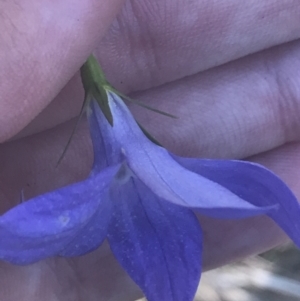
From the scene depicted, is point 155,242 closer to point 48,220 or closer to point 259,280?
point 48,220

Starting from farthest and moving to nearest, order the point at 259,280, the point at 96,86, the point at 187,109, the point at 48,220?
the point at 259,280, the point at 187,109, the point at 96,86, the point at 48,220

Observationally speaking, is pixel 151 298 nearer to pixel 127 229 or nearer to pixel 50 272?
pixel 127 229

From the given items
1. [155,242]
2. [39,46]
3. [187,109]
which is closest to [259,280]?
[187,109]

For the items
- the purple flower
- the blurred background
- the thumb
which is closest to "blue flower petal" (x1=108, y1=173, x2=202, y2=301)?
the purple flower

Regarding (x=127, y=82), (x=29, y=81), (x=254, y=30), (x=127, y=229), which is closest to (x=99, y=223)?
(x=127, y=229)

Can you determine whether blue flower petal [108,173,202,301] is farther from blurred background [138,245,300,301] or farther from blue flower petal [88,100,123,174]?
blurred background [138,245,300,301]

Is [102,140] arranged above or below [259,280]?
above

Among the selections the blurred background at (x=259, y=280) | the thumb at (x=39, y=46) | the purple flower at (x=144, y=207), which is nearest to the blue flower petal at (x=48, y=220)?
the purple flower at (x=144, y=207)

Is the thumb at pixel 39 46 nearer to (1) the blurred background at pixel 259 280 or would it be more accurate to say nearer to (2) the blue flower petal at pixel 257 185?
(2) the blue flower petal at pixel 257 185
